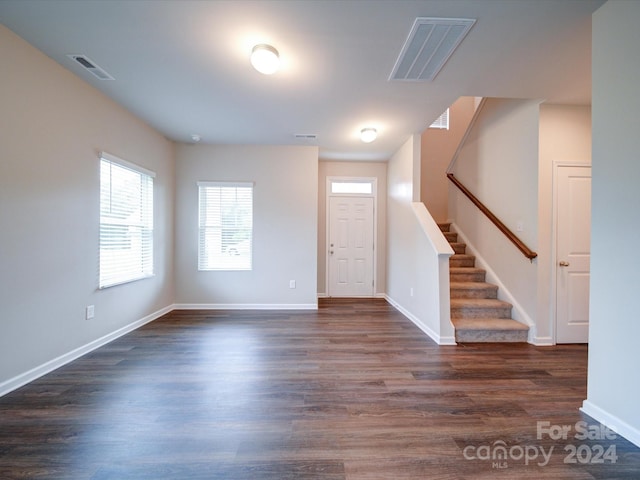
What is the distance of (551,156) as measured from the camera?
298 cm

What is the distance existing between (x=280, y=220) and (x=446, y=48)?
3093 mm

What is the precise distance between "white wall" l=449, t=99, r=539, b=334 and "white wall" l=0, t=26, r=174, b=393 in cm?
465

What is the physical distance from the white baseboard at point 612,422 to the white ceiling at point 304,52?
2.57 metres

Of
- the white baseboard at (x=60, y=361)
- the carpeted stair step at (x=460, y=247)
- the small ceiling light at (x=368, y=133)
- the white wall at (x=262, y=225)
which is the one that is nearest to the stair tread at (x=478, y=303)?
the carpeted stair step at (x=460, y=247)

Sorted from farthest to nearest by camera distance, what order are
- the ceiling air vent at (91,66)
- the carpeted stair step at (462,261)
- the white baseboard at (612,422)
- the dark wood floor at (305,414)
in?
the carpeted stair step at (462,261) < the ceiling air vent at (91,66) < the white baseboard at (612,422) < the dark wood floor at (305,414)

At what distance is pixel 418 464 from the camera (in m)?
1.42

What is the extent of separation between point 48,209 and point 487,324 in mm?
4509

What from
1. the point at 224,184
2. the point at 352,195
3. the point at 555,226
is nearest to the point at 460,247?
the point at 555,226

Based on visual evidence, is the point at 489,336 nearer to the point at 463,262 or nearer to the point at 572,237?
the point at 463,262

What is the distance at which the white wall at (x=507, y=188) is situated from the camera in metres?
3.07

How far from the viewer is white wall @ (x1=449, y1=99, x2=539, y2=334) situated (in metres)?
3.07

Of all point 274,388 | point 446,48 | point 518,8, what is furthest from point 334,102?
point 274,388

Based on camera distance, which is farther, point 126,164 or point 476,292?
point 476,292

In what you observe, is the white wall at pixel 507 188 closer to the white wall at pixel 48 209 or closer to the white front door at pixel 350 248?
A: the white front door at pixel 350 248
